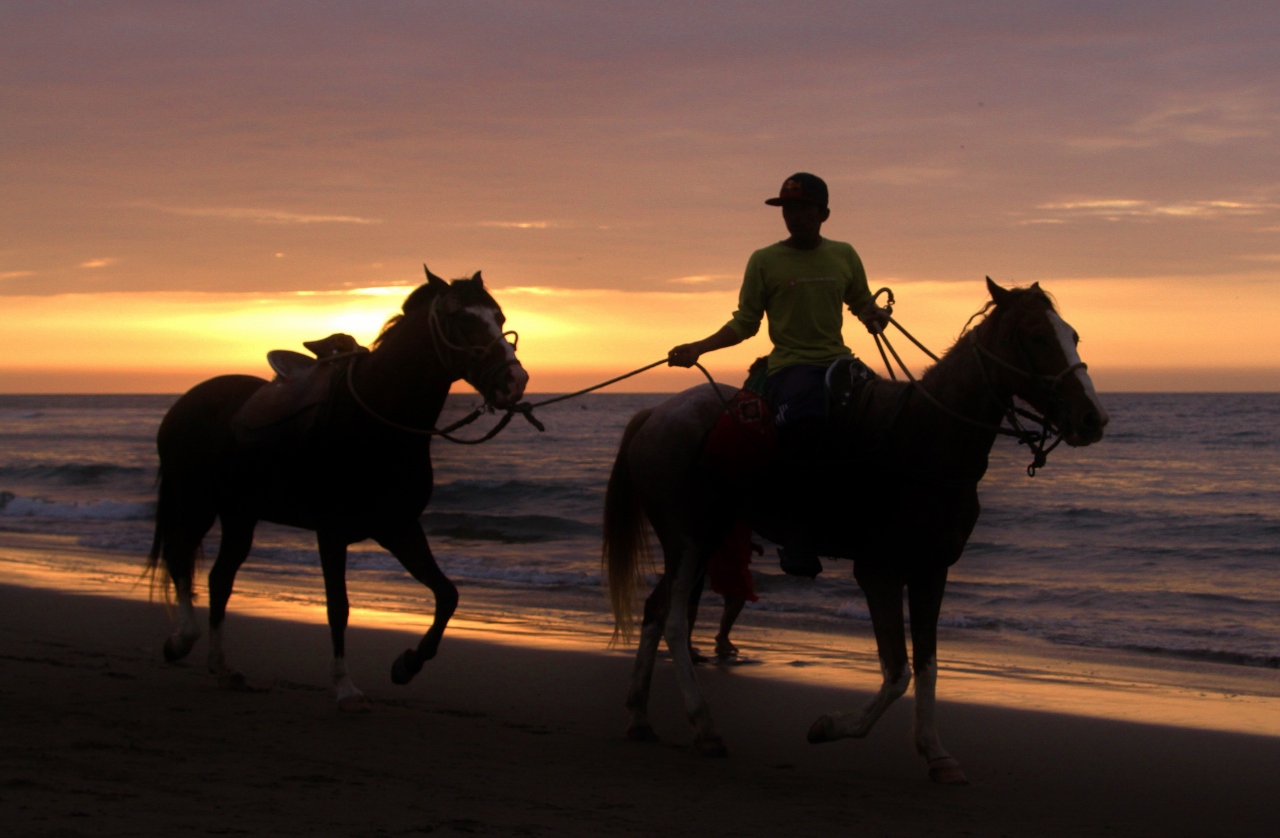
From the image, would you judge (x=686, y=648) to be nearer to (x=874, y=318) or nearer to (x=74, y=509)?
(x=874, y=318)

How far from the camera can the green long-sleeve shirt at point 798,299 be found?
545cm

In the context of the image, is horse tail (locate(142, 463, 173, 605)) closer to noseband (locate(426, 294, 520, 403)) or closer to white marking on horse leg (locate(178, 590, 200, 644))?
white marking on horse leg (locate(178, 590, 200, 644))

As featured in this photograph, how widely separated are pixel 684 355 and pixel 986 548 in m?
13.6

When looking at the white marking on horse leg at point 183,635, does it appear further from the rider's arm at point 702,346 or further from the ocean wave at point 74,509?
the ocean wave at point 74,509

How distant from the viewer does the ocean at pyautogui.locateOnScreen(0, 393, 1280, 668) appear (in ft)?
37.8

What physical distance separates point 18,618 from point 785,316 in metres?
7.26

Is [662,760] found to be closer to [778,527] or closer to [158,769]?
[778,527]

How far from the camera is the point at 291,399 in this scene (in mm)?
6699

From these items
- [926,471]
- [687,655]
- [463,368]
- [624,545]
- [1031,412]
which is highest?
[463,368]

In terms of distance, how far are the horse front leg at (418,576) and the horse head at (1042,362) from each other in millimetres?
3005

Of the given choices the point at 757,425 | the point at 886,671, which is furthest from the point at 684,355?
the point at 886,671

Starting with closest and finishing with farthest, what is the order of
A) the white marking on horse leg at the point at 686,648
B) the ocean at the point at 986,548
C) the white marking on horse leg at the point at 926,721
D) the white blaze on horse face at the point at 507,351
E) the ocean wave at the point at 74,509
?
the white marking on horse leg at the point at 926,721 → the white marking on horse leg at the point at 686,648 → the white blaze on horse face at the point at 507,351 → the ocean at the point at 986,548 → the ocean wave at the point at 74,509

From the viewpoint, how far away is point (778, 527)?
5.63m

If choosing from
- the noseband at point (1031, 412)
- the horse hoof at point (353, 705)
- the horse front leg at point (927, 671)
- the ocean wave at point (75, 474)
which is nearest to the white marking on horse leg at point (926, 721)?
the horse front leg at point (927, 671)
